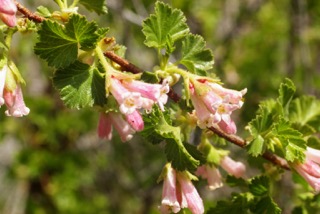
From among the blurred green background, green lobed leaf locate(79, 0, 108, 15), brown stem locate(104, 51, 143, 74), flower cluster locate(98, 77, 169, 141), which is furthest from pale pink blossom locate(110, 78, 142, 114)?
the blurred green background

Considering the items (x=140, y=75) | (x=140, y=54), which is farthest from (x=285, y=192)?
(x=140, y=54)

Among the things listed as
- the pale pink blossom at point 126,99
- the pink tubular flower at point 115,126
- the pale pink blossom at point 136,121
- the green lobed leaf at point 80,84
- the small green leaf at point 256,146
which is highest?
the pale pink blossom at point 126,99

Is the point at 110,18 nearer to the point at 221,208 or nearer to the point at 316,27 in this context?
the point at 316,27

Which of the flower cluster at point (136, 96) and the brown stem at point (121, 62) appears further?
the brown stem at point (121, 62)

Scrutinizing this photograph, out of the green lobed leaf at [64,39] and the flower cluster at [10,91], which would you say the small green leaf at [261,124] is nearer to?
the green lobed leaf at [64,39]

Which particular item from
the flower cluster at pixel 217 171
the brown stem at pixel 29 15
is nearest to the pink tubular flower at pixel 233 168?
the flower cluster at pixel 217 171

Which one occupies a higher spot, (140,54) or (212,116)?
(212,116)

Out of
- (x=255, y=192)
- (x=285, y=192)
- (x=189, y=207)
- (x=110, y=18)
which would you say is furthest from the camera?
(x=110, y=18)
